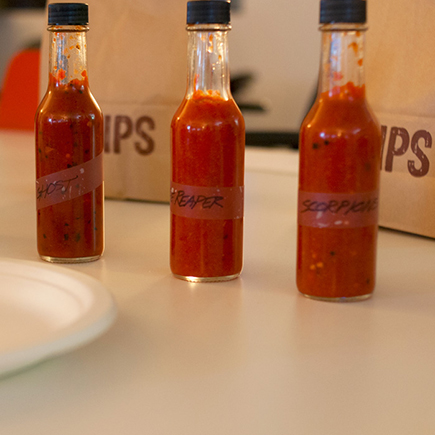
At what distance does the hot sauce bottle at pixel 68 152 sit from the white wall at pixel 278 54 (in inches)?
133

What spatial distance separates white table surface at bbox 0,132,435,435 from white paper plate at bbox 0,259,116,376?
0.03 metres

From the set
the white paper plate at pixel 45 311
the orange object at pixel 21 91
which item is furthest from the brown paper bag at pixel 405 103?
the orange object at pixel 21 91

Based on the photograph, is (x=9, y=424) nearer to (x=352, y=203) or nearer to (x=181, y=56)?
(x=352, y=203)

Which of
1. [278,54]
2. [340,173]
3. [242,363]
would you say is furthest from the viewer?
[278,54]

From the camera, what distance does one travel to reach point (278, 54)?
162 inches

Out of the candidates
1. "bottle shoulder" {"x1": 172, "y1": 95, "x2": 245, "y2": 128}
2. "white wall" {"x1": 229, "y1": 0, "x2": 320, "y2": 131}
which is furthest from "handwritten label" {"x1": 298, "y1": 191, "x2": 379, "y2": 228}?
"white wall" {"x1": 229, "y1": 0, "x2": 320, "y2": 131}

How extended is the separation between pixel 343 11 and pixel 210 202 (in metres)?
0.21

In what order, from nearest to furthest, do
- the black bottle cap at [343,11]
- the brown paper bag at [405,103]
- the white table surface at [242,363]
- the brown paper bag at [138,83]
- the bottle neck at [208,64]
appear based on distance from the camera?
the white table surface at [242,363] → the black bottle cap at [343,11] → the bottle neck at [208,64] → the brown paper bag at [405,103] → the brown paper bag at [138,83]

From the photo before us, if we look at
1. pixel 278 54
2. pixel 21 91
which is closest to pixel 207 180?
pixel 21 91

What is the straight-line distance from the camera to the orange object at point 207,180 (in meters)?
0.65

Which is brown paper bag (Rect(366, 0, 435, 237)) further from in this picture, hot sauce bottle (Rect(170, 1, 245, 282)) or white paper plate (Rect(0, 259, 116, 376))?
white paper plate (Rect(0, 259, 116, 376))

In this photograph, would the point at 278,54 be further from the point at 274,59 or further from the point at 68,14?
the point at 68,14

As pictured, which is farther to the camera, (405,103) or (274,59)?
(274,59)

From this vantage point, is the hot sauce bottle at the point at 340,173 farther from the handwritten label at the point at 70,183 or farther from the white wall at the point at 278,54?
the white wall at the point at 278,54
